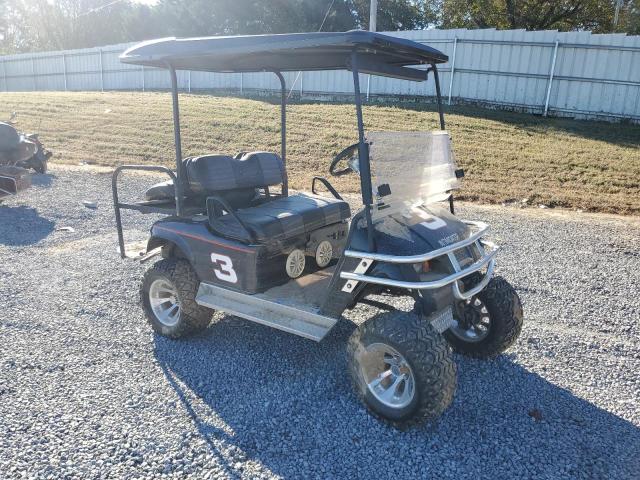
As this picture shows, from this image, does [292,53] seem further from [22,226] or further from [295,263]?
[22,226]

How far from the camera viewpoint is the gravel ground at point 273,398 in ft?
9.70

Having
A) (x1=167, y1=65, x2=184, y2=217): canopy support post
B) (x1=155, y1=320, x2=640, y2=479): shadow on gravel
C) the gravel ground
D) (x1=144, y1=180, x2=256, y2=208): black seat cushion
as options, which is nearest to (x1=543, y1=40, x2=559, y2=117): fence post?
the gravel ground

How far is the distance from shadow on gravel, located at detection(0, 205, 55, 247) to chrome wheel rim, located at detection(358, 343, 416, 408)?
5176 millimetres

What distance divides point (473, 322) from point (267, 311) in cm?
148

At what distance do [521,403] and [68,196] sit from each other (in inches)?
320

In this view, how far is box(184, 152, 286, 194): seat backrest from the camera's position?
14.1ft

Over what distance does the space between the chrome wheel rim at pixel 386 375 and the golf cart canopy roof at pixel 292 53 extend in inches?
67.7

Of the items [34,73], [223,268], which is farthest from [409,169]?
[34,73]

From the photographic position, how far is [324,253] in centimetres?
441

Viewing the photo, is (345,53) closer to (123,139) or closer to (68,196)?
(68,196)

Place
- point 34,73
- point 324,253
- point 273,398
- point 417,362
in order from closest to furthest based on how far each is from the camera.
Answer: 1. point 417,362
2. point 273,398
3. point 324,253
4. point 34,73

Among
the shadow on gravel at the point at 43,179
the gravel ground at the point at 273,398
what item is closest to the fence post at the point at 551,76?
the gravel ground at the point at 273,398

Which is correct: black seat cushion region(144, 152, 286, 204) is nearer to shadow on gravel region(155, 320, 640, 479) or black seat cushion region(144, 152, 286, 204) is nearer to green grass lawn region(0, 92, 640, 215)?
shadow on gravel region(155, 320, 640, 479)

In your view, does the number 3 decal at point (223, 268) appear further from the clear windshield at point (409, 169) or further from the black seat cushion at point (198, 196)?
the clear windshield at point (409, 169)
